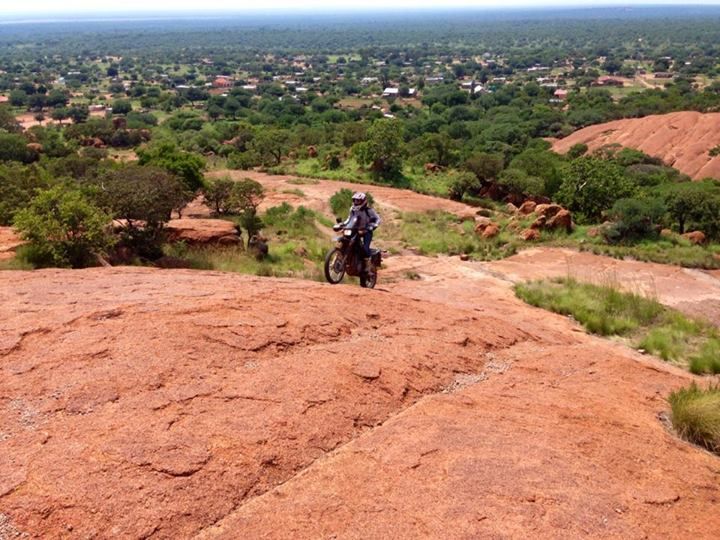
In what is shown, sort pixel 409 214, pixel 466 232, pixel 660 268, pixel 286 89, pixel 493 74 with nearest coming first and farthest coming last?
pixel 660 268, pixel 466 232, pixel 409 214, pixel 286 89, pixel 493 74

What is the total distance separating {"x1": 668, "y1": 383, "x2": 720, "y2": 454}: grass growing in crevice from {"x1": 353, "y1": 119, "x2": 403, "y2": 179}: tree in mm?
34464

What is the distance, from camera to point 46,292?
849cm

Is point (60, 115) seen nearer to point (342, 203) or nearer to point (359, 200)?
point (342, 203)

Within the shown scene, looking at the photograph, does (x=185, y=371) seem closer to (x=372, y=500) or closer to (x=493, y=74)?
(x=372, y=500)

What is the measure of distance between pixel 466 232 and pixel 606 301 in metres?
13.1

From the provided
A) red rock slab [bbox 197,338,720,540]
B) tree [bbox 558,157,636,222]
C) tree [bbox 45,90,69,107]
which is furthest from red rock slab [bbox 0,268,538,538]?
tree [bbox 45,90,69,107]

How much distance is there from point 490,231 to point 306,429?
20981 mm

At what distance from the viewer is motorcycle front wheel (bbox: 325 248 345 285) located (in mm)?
11602

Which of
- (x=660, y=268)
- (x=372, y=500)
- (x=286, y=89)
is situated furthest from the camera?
(x=286, y=89)

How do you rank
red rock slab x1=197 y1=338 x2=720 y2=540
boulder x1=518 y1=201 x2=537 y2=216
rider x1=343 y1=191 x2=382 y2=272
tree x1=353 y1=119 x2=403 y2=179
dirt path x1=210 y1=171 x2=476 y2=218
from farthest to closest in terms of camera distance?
tree x1=353 y1=119 x2=403 y2=179
dirt path x1=210 y1=171 x2=476 y2=218
boulder x1=518 y1=201 x2=537 y2=216
rider x1=343 y1=191 x2=382 y2=272
red rock slab x1=197 y1=338 x2=720 y2=540

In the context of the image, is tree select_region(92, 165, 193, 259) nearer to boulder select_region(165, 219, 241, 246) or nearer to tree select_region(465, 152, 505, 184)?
boulder select_region(165, 219, 241, 246)

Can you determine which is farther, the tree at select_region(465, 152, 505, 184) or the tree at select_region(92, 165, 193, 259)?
the tree at select_region(465, 152, 505, 184)

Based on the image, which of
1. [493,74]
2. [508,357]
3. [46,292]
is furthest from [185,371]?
[493,74]

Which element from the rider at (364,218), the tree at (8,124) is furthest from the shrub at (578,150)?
the tree at (8,124)
